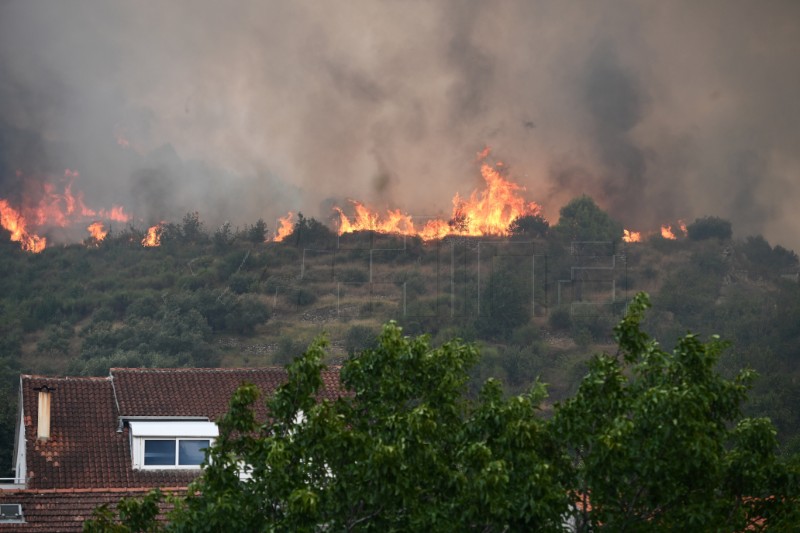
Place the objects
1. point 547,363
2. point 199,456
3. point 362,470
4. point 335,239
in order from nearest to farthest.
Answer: point 362,470
point 199,456
point 547,363
point 335,239

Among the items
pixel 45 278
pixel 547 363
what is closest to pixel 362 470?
pixel 547 363

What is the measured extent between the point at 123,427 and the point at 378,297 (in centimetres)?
7974

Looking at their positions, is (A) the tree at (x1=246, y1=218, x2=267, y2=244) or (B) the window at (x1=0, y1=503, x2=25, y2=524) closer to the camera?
(B) the window at (x1=0, y1=503, x2=25, y2=524)

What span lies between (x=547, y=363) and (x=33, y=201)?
56478 millimetres

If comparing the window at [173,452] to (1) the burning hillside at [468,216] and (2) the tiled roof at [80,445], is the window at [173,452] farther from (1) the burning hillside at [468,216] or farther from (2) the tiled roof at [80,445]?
(1) the burning hillside at [468,216]

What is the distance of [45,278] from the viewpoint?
444ft

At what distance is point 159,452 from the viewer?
151 feet

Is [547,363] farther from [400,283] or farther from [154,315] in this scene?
[154,315]

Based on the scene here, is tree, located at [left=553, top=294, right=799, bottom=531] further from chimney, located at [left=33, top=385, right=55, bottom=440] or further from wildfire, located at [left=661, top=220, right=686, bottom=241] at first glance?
wildfire, located at [left=661, top=220, right=686, bottom=241]

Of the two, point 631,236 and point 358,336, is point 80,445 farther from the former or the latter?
point 631,236

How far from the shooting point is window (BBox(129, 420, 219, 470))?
45.7 meters

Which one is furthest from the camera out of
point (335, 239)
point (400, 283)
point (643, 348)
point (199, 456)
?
point (335, 239)

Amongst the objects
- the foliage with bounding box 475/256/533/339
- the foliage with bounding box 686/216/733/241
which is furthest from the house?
the foliage with bounding box 686/216/733/241

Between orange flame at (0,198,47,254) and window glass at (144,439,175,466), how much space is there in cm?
10005
